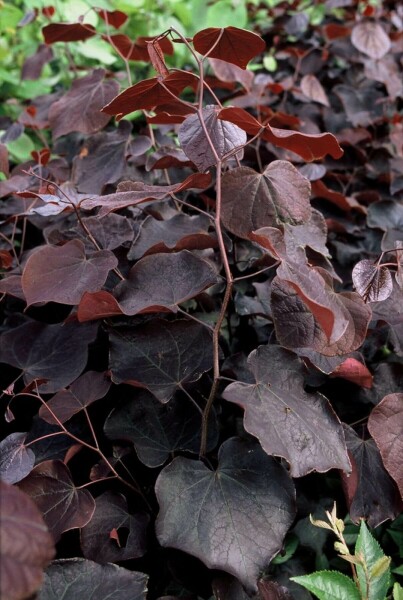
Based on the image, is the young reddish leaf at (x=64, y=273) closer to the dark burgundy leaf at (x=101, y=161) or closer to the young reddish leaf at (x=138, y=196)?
the young reddish leaf at (x=138, y=196)

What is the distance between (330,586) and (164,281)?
0.50 metres

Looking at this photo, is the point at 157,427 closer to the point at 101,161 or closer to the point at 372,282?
the point at 372,282

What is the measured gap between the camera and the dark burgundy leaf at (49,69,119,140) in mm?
1413

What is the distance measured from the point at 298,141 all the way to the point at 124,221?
0.39 metres

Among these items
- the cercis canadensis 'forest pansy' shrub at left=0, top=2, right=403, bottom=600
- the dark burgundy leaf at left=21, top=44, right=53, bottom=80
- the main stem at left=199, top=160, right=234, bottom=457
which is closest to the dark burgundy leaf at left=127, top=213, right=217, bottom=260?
the cercis canadensis 'forest pansy' shrub at left=0, top=2, right=403, bottom=600

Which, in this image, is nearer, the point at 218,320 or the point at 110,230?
the point at 218,320

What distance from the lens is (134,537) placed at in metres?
0.96

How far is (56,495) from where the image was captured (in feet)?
3.08

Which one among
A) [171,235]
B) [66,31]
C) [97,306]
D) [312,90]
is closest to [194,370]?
[97,306]

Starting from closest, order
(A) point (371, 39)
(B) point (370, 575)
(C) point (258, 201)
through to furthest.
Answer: (B) point (370, 575) → (C) point (258, 201) → (A) point (371, 39)

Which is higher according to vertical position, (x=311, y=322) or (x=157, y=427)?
(x=311, y=322)

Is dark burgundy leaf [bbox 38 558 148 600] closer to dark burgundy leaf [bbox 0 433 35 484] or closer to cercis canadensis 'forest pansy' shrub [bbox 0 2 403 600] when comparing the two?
cercis canadensis 'forest pansy' shrub [bbox 0 2 403 600]

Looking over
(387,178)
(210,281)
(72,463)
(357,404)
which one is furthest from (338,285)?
(72,463)

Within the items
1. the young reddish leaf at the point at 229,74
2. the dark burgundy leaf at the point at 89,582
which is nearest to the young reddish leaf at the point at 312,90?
the young reddish leaf at the point at 229,74
